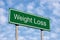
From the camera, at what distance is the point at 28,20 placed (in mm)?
22766

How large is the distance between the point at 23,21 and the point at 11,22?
4.20 feet

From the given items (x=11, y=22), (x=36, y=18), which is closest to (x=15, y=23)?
(x=11, y=22)

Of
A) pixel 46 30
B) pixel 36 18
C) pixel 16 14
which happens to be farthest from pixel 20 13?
pixel 46 30

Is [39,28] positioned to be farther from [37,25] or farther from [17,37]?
[17,37]

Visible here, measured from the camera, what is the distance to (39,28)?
24.0 metres

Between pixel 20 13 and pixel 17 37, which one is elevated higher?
pixel 20 13

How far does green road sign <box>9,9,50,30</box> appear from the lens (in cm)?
2175

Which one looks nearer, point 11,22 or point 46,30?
point 11,22

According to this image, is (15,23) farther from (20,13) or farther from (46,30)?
(46,30)

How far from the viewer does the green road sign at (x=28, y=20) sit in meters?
21.8

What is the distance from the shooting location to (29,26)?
2278 centimetres

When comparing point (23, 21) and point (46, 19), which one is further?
point (46, 19)

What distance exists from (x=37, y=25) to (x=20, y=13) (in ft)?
7.44

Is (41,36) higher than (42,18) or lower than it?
lower
